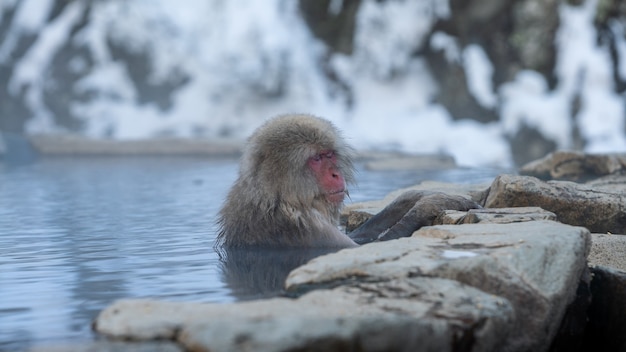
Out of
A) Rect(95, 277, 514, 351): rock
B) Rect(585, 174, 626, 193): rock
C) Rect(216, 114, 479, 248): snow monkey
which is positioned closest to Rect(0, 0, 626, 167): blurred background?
Rect(585, 174, 626, 193): rock

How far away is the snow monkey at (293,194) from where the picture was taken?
3.70 m

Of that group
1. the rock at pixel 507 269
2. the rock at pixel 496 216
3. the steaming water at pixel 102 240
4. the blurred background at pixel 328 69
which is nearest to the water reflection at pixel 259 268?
the steaming water at pixel 102 240

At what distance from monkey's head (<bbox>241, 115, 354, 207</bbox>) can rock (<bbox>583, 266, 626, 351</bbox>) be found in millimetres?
1163

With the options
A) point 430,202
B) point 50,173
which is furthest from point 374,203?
point 50,173

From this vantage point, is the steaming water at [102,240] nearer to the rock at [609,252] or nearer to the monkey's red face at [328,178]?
the monkey's red face at [328,178]

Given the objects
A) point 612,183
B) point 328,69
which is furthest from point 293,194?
point 328,69

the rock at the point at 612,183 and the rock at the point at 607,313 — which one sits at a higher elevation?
the rock at the point at 612,183

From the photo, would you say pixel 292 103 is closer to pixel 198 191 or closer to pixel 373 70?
pixel 373 70

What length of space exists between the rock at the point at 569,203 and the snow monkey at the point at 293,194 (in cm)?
27

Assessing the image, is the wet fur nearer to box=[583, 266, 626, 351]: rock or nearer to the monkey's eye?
the monkey's eye

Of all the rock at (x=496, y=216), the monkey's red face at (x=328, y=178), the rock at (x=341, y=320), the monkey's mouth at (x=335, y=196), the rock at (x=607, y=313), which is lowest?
the rock at (x=607, y=313)

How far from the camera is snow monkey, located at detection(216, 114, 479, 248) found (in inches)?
146

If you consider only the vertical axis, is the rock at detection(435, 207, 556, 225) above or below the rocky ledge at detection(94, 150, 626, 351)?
above

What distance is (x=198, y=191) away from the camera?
731 cm
